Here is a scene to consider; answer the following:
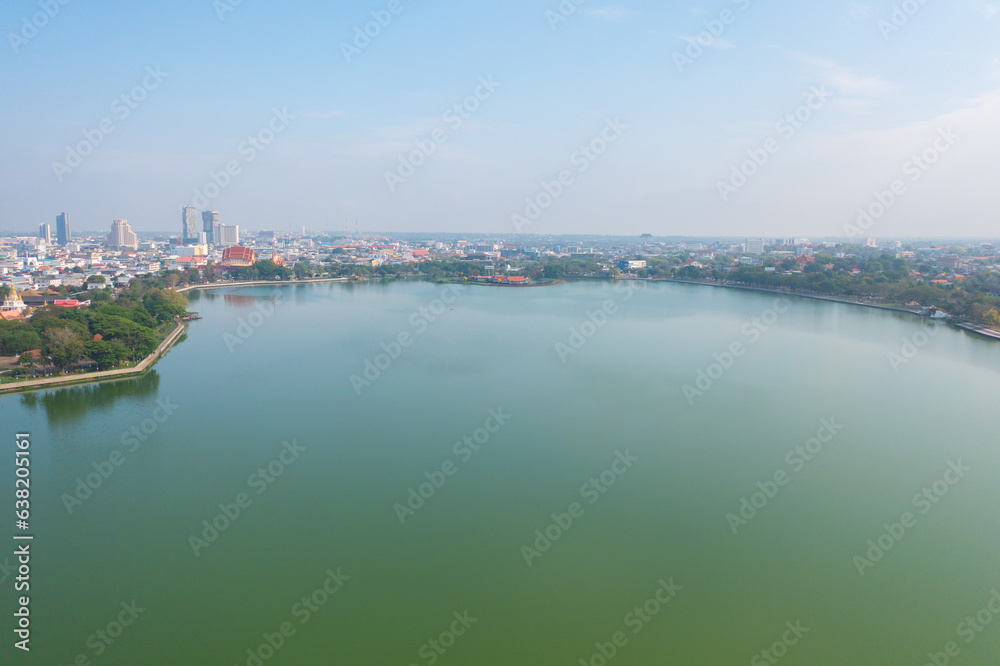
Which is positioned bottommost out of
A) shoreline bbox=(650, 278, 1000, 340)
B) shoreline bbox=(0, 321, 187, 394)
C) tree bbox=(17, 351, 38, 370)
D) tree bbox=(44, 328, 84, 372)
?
shoreline bbox=(0, 321, 187, 394)

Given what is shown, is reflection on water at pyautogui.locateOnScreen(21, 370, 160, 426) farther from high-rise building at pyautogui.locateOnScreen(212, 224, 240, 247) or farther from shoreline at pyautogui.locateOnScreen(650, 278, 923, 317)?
high-rise building at pyautogui.locateOnScreen(212, 224, 240, 247)

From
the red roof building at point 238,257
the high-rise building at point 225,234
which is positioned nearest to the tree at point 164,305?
the red roof building at point 238,257

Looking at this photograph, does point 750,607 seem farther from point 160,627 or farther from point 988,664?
point 160,627

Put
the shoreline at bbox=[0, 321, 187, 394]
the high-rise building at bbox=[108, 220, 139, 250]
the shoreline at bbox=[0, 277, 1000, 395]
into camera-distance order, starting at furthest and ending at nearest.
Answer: the high-rise building at bbox=[108, 220, 139, 250] < the shoreline at bbox=[0, 277, 1000, 395] < the shoreline at bbox=[0, 321, 187, 394]

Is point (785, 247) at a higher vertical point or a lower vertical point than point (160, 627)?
higher

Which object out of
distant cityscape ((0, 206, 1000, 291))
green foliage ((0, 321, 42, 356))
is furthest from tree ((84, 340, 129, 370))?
distant cityscape ((0, 206, 1000, 291))

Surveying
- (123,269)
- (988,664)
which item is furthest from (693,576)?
(123,269)

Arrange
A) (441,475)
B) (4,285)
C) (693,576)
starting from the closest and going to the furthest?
(693,576) → (441,475) → (4,285)
